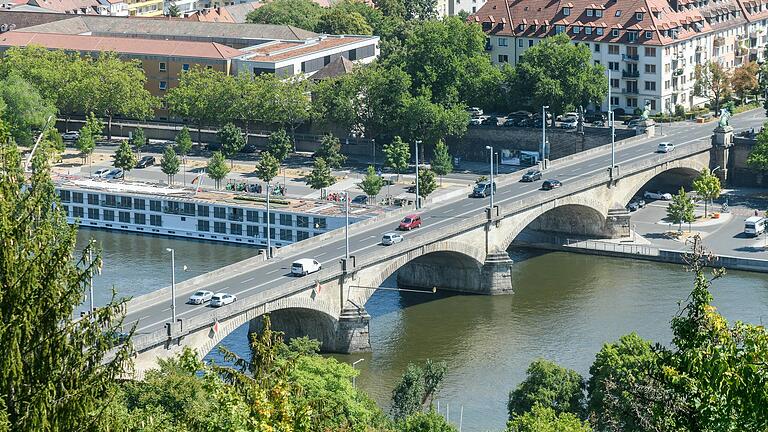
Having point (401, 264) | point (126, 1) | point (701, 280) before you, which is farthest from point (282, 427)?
point (126, 1)

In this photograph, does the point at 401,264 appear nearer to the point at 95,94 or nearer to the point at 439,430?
the point at 439,430

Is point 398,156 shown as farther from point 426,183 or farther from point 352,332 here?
point 352,332

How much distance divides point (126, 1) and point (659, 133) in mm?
79506

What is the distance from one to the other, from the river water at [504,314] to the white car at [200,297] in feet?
10.0

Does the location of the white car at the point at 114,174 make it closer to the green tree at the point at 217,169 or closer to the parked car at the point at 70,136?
the green tree at the point at 217,169

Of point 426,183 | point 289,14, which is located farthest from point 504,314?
point 289,14

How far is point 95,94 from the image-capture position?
139375 millimetres

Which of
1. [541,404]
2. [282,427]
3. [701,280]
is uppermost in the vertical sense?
[701,280]

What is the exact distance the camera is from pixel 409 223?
96.7 metres

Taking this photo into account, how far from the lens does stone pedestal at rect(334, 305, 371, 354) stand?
83500 millimetres

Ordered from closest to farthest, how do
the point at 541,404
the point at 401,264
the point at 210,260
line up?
the point at 541,404 < the point at 401,264 < the point at 210,260

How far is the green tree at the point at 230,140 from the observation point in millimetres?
130000

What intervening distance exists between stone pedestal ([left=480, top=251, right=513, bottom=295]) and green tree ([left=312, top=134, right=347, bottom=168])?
3351cm

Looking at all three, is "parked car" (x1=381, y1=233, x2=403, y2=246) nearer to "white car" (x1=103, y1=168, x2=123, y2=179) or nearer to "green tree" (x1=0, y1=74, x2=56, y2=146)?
"white car" (x1=103, y1=168, x2=123, y2=179)
